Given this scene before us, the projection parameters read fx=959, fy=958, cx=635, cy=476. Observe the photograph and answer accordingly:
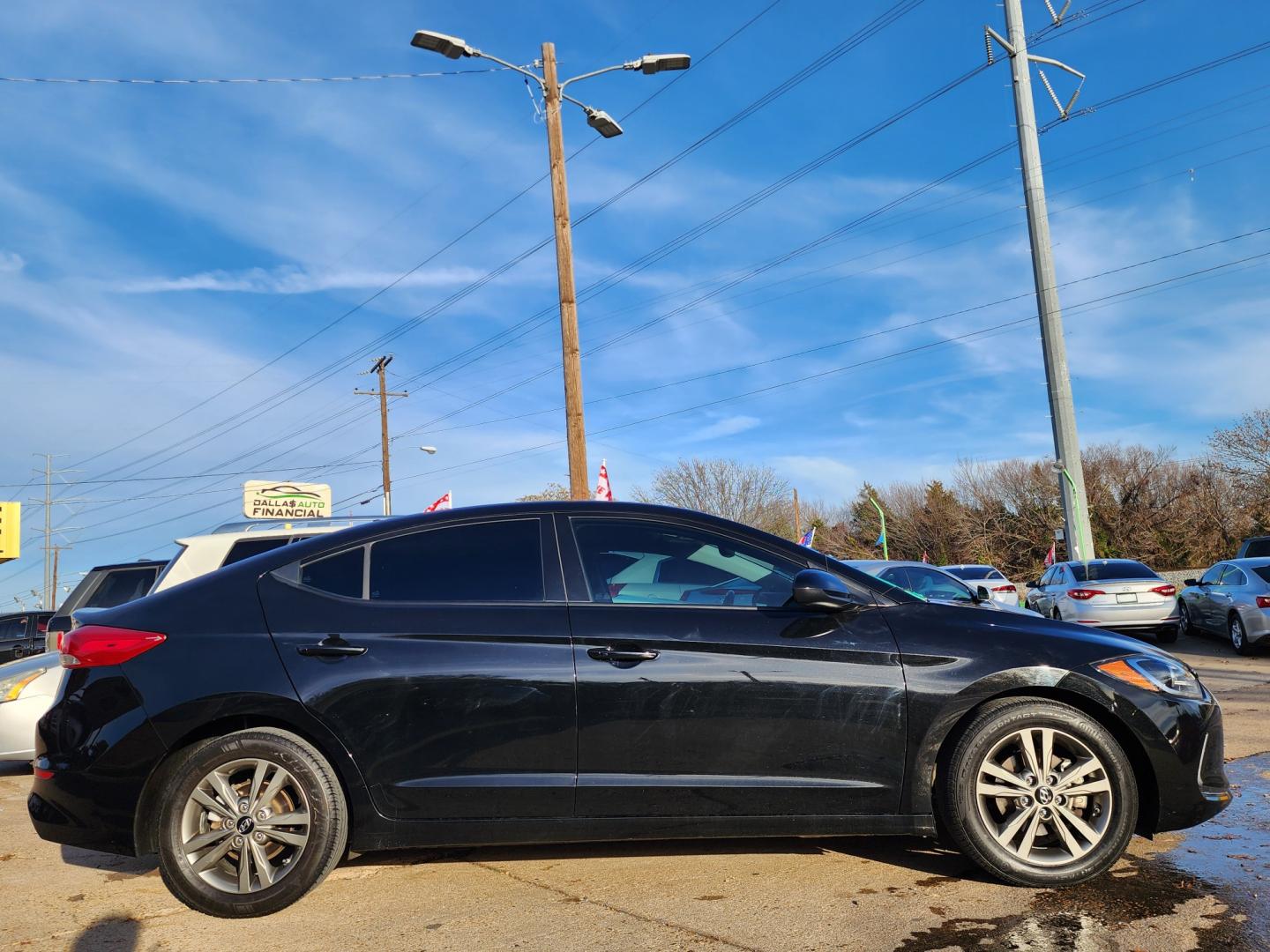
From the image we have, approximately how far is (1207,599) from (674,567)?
1373cm

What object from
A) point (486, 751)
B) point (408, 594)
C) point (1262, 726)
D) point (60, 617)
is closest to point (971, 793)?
point (486, 751)

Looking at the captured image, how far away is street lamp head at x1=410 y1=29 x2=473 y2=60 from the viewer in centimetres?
1248

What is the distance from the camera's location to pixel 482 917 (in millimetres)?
3588

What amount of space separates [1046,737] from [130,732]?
3567mm

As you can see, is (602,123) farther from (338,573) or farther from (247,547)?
(338,573)

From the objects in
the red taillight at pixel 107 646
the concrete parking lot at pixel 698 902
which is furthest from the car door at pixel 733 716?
the red taillight at pixel 107 646

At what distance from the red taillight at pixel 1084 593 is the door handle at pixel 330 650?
13550 millimetres

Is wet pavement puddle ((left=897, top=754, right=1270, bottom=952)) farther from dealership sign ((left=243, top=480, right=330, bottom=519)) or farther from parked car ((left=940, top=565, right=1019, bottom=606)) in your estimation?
dealership sign ((left=243, top=480, right=330, bottom=519))

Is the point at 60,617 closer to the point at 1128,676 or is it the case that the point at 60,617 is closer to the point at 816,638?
the point at 816,638

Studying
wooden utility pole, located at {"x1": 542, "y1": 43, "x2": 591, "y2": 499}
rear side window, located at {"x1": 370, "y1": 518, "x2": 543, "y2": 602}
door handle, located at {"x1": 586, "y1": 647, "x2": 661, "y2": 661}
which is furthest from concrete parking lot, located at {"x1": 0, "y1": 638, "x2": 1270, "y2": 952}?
wooden utility pole, located at {"x1": 542, "y1": 43, "x2": 591, "y2": 499}

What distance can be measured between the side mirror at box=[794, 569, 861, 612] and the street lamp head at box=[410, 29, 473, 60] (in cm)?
1104

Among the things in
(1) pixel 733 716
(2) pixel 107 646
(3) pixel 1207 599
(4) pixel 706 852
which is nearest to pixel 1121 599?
(3) pixel 1207 599

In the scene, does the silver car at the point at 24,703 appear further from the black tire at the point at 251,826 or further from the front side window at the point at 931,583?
the front side window at the point at 931,583

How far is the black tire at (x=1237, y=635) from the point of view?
13117mm
